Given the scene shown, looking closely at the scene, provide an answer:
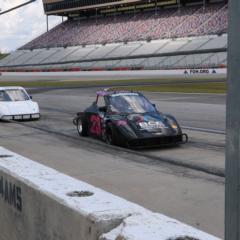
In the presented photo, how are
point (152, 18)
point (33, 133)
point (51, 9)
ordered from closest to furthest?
point (33, 133) < point (152, 18) < point (51, 9)

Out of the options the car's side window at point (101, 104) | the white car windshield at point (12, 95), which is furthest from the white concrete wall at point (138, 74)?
the car's side window at point (101, 104)

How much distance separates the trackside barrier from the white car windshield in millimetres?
15733

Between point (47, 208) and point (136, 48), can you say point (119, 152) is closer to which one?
point (47, 208)

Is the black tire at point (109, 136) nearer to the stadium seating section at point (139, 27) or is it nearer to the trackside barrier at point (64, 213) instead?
the trackside barrier at point (64, 213)

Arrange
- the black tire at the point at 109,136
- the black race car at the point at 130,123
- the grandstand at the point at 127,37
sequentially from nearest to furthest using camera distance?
the black race car at the point at 130,123, the black tire at the point at 109,136, the grandstand at the point at 127,37

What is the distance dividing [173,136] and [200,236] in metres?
9.25

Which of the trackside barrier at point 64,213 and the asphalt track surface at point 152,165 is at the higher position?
the trackside barrier at point 64,213

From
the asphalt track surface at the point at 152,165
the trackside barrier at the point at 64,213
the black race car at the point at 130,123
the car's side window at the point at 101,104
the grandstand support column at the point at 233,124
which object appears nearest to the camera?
the grandstand support column at the point at 233,124

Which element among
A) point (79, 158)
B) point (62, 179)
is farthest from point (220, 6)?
point (62, 179)

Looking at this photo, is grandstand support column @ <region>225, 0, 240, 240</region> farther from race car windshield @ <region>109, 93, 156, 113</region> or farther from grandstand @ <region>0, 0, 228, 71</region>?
grandstand @ <region>0, 0, 228, 71</region>

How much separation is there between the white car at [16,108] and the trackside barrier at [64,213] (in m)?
14.6

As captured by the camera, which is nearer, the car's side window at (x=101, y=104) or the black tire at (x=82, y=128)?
the car's side window at (x=101, y=104)

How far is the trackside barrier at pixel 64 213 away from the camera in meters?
2.77

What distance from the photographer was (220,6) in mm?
67312
